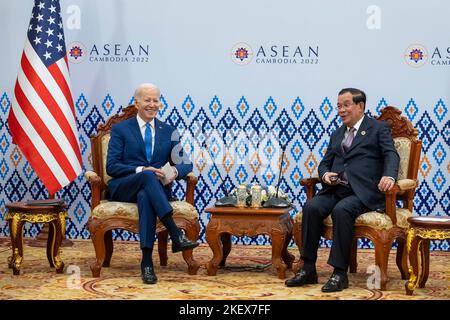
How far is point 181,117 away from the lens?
7.12 metres

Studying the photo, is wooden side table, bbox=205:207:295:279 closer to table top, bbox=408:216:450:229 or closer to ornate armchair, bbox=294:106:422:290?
ornate armchair, bbox=294:106:422:290

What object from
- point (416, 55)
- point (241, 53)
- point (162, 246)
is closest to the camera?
point (162, 246)

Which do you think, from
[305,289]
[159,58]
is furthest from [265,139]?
[305,289]

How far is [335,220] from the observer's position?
16.6 feet

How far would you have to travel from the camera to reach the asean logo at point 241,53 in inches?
276

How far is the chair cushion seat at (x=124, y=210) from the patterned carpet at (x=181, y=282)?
0.47m

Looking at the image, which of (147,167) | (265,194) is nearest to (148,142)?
(147,167)

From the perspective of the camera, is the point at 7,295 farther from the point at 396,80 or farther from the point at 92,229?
the point at 396,80

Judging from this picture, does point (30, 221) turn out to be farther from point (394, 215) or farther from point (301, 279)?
point (394, 215)

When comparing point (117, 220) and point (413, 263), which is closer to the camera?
point (413, 263)

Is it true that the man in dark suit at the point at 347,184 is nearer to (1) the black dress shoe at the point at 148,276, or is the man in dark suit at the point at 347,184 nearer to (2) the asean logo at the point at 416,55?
(1) the black dress shoe at the point at 148,276

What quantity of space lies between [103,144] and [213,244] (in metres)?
1.41

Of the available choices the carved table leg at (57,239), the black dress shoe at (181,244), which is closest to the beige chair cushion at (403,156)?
the black dress shoe at (181,244)

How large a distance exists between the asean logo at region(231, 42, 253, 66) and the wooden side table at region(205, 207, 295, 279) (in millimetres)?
2050
